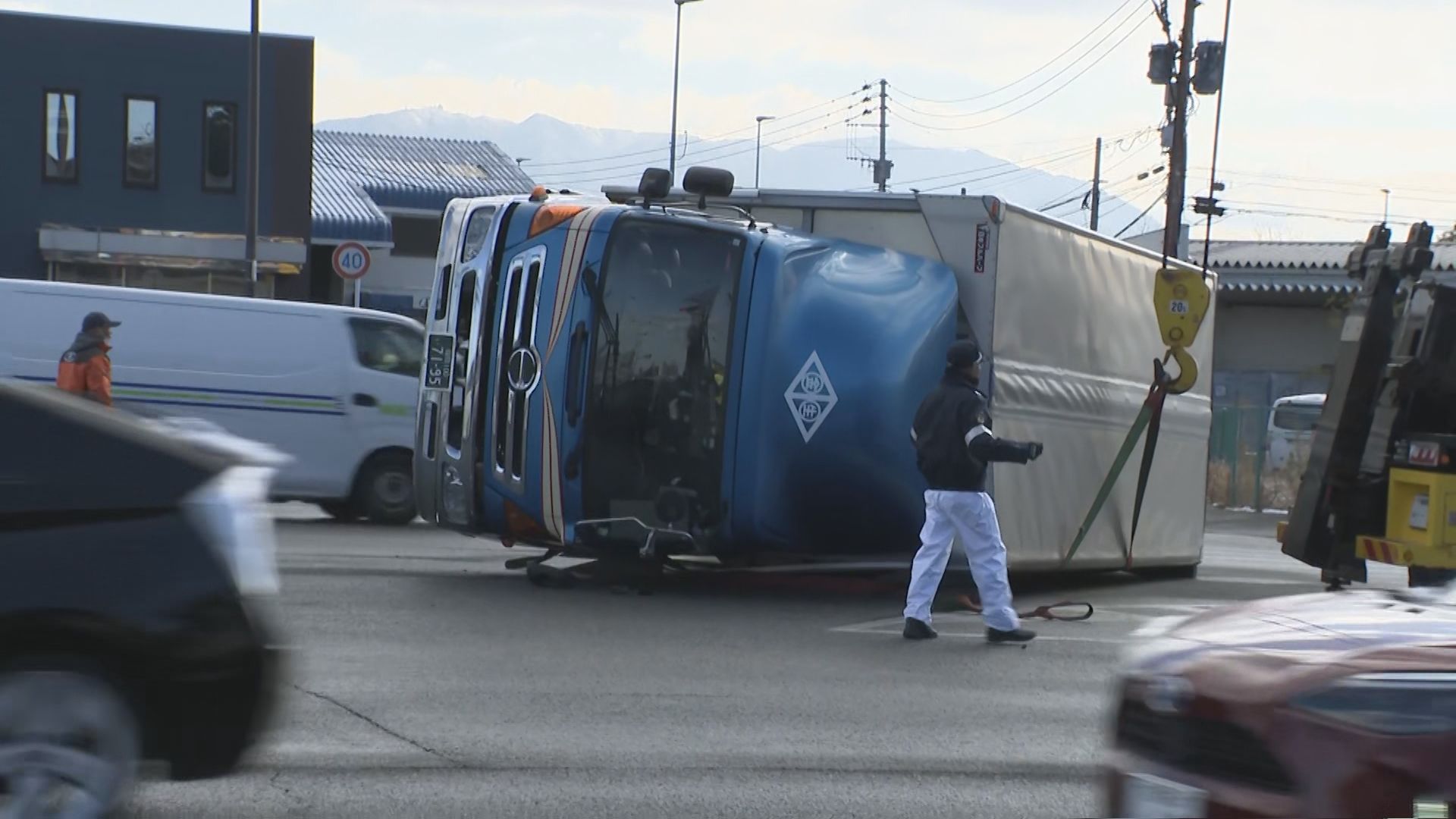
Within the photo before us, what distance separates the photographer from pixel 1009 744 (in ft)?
25.3

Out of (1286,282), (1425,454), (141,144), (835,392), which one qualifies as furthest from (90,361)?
(1286,282)

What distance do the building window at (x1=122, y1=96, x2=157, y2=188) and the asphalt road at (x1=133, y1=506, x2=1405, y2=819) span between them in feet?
94.8

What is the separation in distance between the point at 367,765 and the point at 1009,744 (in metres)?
2.74

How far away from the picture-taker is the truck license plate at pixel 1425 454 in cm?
1193

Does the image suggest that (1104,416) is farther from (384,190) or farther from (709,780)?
(384,190)

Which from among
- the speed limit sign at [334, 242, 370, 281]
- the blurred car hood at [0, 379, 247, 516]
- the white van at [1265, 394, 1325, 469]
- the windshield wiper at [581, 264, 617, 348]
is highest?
the speed limit sign at [334, 242, 370, 281]

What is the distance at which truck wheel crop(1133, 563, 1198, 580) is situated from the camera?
15852 mm

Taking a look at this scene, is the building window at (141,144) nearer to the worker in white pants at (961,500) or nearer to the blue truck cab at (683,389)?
the blue truck cab at (683,389)

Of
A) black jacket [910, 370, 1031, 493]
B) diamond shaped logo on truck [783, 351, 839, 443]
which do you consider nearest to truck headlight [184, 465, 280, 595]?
black jacket [910, 370, 1031, 493]

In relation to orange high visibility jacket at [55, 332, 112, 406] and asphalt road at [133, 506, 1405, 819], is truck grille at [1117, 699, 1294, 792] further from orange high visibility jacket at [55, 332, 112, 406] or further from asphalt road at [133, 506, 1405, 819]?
orange high visibility jacket at [55, 332, 112, 406]

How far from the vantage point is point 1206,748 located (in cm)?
434

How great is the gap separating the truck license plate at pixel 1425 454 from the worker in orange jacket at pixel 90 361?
31.3 feet

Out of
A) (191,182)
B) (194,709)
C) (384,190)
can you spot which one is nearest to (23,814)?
(194,709)

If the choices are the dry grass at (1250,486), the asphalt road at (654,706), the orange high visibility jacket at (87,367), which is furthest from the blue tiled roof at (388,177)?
the asphalt road at (654,706)
